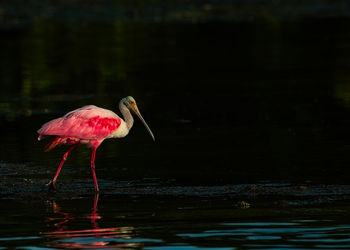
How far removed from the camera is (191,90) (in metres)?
20.2

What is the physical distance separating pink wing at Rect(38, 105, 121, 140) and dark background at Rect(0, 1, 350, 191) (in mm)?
527

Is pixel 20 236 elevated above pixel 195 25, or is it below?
below

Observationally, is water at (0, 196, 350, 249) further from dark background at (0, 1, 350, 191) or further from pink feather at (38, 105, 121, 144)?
Result: dark background at (0, 1, 350, 191)

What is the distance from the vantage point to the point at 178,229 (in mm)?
9273

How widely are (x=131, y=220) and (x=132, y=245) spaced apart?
113 cm

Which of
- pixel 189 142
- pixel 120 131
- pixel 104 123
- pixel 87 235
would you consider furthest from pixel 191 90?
pixel 87 235

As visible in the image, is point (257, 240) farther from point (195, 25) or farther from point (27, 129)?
point (195, 25)

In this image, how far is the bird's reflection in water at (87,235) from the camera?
28.7 feet

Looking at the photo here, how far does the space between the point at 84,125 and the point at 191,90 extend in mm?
8204

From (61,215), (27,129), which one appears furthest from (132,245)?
(27,129)

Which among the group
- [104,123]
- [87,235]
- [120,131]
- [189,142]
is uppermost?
[104,123]

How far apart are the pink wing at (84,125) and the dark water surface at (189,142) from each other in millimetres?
517

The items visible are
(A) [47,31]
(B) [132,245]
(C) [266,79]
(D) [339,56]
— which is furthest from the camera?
(A) [47,31]

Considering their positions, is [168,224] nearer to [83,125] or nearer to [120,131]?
[83,125]
